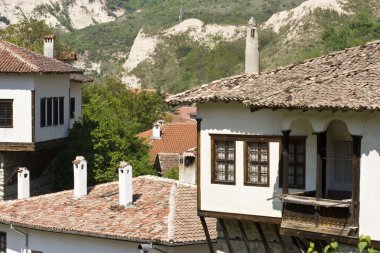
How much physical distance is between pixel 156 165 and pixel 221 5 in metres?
108

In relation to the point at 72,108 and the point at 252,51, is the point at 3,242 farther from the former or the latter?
the point at 72,108

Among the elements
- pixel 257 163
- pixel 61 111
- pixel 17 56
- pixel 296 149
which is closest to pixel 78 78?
pixel 61 111

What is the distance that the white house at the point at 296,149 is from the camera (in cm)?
1866

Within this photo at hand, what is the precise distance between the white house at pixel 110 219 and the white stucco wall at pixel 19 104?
495 cm

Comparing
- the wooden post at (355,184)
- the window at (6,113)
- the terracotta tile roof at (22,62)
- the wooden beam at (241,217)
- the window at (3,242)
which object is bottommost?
the window at (3,242)

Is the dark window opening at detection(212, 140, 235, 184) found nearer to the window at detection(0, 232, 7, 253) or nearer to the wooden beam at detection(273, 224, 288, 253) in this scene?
the wooden beam at detection(273, 224, 288, 253)

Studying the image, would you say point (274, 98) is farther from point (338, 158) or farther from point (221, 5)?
point (221, 5)

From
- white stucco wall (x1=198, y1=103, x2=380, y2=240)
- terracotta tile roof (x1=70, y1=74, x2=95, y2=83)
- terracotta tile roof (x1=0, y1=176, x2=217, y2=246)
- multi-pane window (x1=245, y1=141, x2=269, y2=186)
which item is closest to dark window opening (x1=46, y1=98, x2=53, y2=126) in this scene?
terracotta tile roof (x1=70, y1=74, x2=95, y2=83)

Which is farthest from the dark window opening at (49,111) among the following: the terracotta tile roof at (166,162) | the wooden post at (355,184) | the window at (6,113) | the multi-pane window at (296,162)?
the wooden post at (355,184)

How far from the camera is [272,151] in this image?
2078cm

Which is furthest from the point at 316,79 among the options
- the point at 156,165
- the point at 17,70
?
the point at 156,165

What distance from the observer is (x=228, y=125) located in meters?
21.4

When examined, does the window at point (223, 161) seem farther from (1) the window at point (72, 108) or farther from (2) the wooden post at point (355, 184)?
(1) the window at point (72, 108)

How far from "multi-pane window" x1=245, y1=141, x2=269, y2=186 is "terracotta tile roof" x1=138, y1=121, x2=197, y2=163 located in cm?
3206
